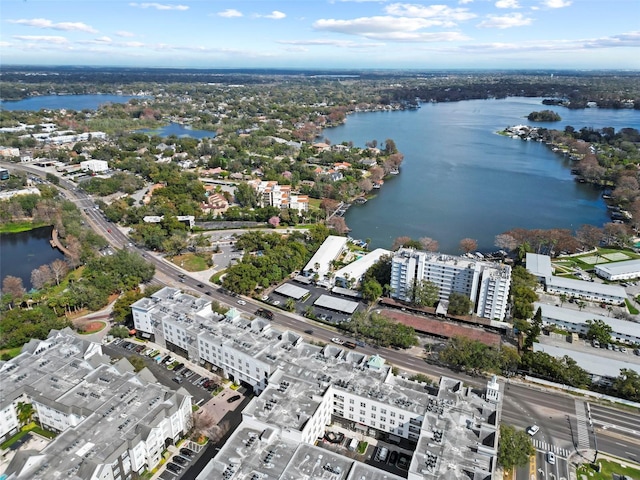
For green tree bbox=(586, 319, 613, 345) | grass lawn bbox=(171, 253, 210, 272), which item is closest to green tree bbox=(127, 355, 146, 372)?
grass lawn bbox=(171, 253, 210, 272)

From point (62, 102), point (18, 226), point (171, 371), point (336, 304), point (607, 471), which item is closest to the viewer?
point (607, 471)

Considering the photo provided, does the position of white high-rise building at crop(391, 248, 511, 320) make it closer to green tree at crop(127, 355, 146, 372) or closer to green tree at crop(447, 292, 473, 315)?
green tree at crop(447, 292, 473, 315)

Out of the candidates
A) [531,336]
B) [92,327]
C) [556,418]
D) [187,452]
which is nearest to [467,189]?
[531,336]

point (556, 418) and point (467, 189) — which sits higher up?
point (467, 189)

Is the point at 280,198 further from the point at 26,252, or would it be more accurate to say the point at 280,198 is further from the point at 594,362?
the point at 594,362

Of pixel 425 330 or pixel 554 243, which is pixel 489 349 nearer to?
pixel 425 330

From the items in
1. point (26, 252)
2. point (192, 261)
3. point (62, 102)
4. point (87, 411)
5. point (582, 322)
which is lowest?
point (26, 252)
